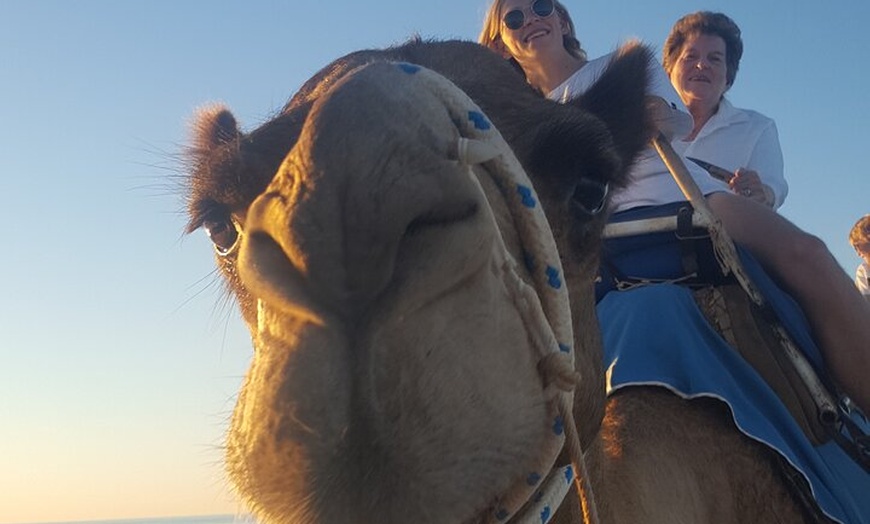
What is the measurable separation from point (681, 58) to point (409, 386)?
469cm

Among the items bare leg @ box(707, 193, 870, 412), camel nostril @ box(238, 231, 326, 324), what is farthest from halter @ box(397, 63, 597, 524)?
bare leg @ box(707, 193, 870, 412)

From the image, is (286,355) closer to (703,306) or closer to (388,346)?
(388,346)

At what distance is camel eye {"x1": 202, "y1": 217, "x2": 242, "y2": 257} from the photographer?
9.98ft

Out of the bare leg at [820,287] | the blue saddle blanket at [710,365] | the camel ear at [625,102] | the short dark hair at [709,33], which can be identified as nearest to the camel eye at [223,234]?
the camel ear at [625,102]

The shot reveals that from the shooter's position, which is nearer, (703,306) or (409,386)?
(409,386)

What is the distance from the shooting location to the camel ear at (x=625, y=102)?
3715 mm

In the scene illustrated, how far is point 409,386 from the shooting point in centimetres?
187

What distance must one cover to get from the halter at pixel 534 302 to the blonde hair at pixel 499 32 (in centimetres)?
238

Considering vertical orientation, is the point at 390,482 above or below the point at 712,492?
above

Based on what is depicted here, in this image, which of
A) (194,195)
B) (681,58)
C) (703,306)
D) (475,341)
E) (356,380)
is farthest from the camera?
(681,58)

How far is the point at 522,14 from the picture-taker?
15.0 feet

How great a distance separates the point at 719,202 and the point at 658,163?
0.33 m

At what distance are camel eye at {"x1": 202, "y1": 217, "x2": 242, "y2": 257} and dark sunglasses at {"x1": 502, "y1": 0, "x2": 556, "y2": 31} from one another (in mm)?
2059

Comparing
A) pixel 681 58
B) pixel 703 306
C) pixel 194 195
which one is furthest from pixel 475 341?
pixel 681 58
